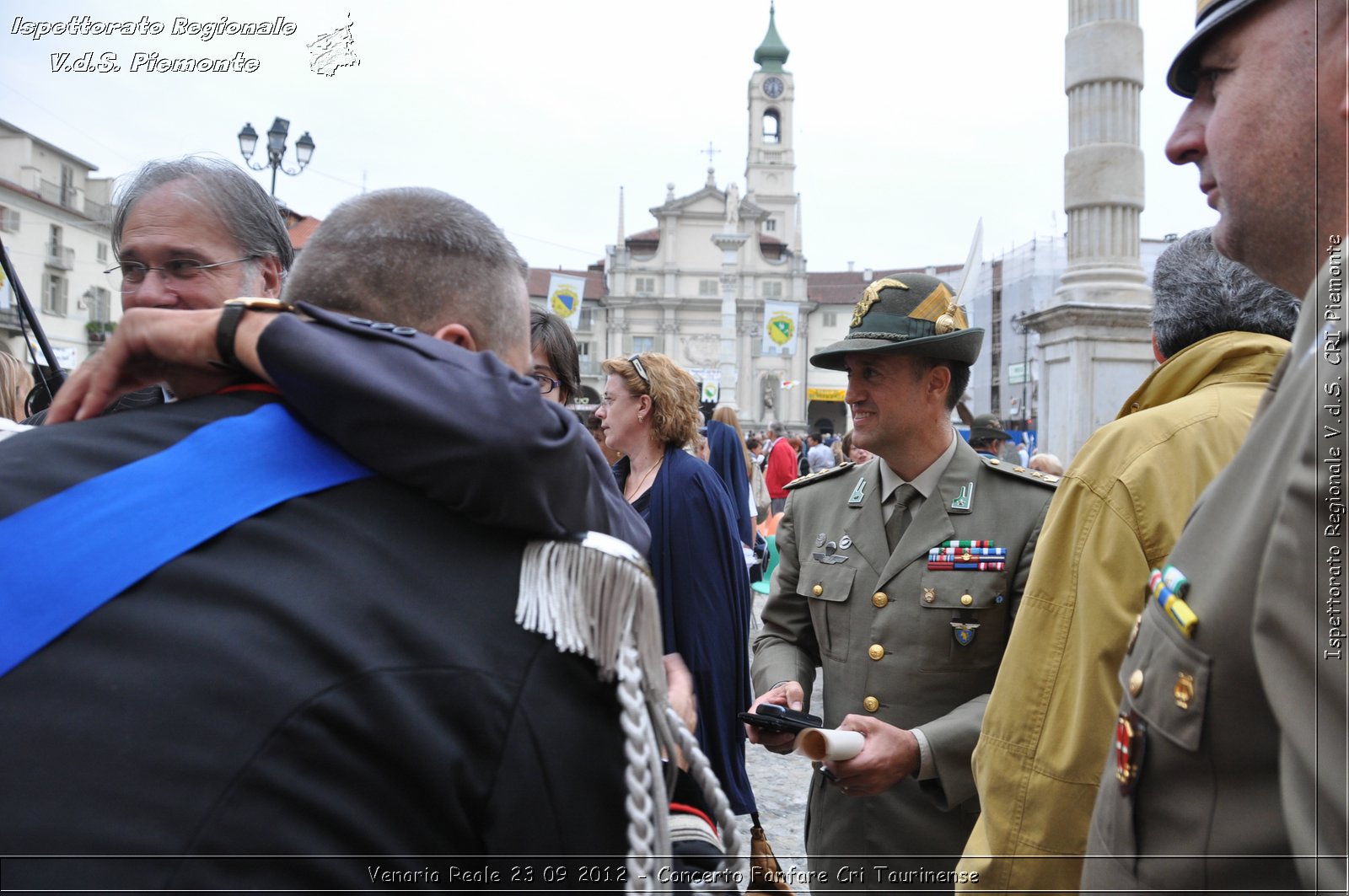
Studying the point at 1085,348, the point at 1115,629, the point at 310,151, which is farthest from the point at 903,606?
the point at 310,151

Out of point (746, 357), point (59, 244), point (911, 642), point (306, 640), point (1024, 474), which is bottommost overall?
point (911, 642)

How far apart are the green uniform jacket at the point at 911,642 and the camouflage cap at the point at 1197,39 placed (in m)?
1.56

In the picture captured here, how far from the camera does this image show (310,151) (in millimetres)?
12602

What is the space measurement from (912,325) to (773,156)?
75221 mm

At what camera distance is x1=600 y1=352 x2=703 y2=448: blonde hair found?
4.49 metres

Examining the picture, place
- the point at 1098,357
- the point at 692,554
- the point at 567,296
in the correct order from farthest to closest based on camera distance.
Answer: the point at 567,296 → the point at 1098,357 → the point at 692,554

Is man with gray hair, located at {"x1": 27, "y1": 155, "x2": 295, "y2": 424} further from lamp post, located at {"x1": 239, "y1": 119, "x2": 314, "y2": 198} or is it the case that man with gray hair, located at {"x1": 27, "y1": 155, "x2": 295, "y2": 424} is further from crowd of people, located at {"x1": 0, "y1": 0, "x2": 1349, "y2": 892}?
lamp post, located at {"x1": 239, "y1": 119, "x2": 314, "y2": 198}

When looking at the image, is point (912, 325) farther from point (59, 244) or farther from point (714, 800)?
point (59, 244)

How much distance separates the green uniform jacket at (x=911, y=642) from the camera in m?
2.54

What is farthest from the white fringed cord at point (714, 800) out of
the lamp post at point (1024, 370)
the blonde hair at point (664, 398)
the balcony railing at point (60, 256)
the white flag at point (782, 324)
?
the balcony railing at point (60, 256)

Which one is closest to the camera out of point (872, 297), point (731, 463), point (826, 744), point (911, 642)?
point (826, 744)

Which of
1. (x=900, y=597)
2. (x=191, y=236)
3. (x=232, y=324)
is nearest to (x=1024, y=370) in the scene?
(x=900, y=597)

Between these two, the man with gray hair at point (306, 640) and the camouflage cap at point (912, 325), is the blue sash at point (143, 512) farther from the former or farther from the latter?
the camouflage cap at point (912, 325)

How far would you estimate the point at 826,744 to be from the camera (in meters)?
2.21
